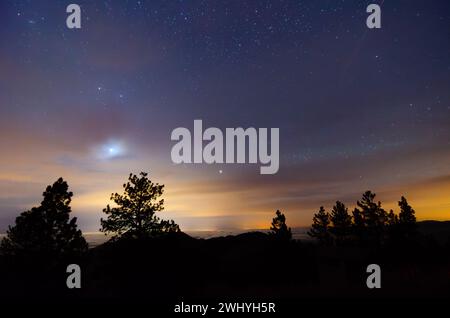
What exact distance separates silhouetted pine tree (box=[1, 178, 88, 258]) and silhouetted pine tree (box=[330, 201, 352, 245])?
5086cm

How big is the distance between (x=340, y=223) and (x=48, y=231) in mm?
53099

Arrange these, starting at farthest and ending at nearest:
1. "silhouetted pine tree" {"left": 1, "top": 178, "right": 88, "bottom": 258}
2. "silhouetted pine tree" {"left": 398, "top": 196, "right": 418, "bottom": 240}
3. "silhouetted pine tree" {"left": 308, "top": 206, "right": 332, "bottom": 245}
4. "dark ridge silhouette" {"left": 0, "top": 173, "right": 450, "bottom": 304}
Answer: "silhouetted pine tree" {"left": 308, "top": 206, "right": 332, "bottom": 245}
"silhouetted pine tree" {"left": 398, "top": 196, "right": 418, "bottom": 240}
"silhouetted pine tree" {"left": 1, "top": 178, "right": 88, "bottom": 258}
"dark ridge silhouette" {"left": 0, "top": 173, "right": 450, "bottom": 304}

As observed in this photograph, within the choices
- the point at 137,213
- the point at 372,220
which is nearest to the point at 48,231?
the point at 137,213

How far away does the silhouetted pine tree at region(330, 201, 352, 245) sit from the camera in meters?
58.8

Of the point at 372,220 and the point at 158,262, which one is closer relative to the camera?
the point at 158,262

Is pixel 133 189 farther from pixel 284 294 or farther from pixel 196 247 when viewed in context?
pixel 284 294

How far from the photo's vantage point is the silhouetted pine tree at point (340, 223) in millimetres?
58781

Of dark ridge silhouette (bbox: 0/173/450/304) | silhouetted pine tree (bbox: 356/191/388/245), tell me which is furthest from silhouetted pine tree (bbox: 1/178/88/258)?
silhouetted pine tree (bbox: 356/191/388/245)

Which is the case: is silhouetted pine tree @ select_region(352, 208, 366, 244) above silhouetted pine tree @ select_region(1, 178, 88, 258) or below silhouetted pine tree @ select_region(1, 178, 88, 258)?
below

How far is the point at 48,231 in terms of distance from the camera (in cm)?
1967

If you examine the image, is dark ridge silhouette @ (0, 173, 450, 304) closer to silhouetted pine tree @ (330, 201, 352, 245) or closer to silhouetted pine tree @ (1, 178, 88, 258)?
silhouetted pine tree @ (1, 178, 88, 258)

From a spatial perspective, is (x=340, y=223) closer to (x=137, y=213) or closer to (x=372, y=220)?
(x=372, y=220)
